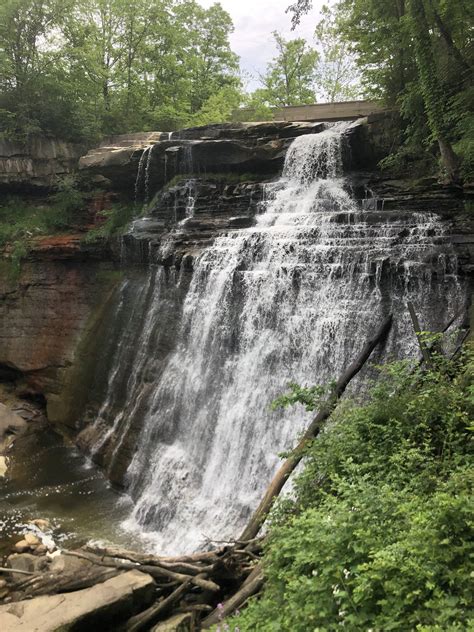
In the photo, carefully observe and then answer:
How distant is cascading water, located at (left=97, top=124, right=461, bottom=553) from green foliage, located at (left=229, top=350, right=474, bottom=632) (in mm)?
3346

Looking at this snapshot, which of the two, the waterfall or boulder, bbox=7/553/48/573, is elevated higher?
the waterfall

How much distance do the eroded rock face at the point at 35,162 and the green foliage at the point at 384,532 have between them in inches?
675

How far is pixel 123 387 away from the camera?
42.5 feet

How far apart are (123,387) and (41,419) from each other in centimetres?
405

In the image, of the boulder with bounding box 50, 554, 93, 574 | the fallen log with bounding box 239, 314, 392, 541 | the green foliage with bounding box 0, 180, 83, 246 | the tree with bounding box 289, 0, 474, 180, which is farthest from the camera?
the green foliage with bounding box 0, 180, 83, 246

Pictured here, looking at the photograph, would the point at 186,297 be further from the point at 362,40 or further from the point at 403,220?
the point at 362,40

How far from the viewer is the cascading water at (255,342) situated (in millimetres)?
8672

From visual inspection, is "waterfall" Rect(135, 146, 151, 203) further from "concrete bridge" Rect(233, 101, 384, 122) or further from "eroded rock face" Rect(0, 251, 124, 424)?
"concrete bridge" Rect(233, 101, 384, 122)

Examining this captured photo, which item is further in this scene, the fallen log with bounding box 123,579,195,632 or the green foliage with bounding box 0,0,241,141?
the green foliage with bounding box 0,0,241,141

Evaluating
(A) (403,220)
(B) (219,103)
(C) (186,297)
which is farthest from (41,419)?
(B) (219,103)

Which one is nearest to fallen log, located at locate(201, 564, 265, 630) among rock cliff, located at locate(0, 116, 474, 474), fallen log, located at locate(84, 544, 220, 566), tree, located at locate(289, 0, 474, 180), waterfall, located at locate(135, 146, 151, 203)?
fallen log, located at locate(84, 544, 220, 566)

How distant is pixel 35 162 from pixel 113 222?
15.8 feet

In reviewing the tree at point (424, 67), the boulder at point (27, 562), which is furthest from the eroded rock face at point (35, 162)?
the boulder at point (27, 562)

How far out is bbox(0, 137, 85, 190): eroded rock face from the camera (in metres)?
17.8
